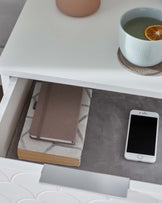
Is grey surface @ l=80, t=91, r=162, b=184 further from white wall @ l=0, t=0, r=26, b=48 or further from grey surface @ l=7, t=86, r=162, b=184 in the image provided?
white wall @ l=0, t=0, r=26, b=48

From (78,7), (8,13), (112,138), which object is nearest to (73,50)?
(78,7)

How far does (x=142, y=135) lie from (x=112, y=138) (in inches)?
2.8

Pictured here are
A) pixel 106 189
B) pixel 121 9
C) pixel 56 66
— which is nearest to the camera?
pixel 106 189

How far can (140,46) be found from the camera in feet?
2.13

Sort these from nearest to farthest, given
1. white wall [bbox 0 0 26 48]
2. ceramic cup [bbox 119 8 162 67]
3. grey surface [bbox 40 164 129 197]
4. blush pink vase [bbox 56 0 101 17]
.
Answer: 1. grey surface [bbox 40 164 129 197]
2. ceramic cup [bbox 119 8 162 67]
3. blush pink vase [bbox 56 0 101 17]
4. white wall [bbox 0 0 26 48]

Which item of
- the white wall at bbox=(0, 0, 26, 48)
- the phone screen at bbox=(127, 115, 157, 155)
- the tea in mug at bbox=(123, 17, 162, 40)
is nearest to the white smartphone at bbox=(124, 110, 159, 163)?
the phone screen at bbox=(127, 115, 157, 155)

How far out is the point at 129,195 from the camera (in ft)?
1.77

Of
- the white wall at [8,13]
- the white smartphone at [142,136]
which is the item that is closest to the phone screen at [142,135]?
the white smartphone at [142,136]

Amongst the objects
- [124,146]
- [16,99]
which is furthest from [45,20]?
[124,146]

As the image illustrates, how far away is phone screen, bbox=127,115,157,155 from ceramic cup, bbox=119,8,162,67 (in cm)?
21

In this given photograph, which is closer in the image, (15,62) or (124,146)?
(15,62)

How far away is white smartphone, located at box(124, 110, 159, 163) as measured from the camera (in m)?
0.82

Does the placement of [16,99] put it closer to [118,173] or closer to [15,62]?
[15,62]

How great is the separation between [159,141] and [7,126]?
0.35 m
